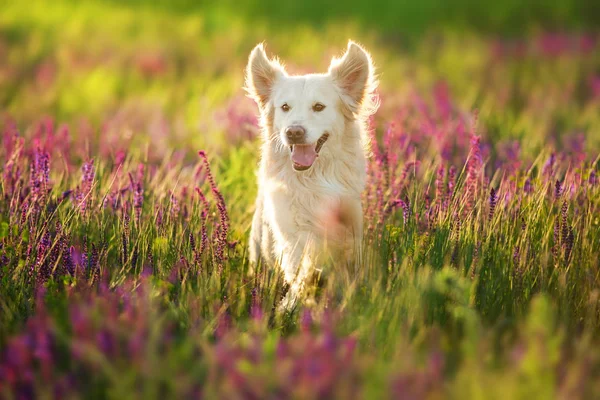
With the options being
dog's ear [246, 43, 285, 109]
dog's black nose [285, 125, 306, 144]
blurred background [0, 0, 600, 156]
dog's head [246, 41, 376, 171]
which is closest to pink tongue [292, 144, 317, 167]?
dog's head [246, 41, 376, 171]

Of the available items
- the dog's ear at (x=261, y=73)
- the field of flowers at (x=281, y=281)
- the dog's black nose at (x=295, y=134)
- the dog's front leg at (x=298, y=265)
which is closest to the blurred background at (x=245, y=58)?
the field of flowers at (x=281, y=281)

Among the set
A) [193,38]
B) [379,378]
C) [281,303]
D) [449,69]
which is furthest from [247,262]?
[193,38]

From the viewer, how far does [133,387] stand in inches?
99.3

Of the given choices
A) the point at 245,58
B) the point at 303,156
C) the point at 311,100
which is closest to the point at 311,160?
the point at 303,156

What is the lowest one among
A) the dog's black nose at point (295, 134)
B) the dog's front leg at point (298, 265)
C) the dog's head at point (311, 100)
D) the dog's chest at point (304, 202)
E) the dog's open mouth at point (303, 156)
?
the dog's front leg at point (298, 265)

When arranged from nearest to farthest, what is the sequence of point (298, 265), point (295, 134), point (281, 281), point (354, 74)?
point (281, 281) < point (298, 265) < point (295, 134) < point (354, 74)

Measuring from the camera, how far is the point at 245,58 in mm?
14117

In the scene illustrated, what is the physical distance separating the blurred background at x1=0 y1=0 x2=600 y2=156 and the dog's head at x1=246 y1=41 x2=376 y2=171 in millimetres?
1962

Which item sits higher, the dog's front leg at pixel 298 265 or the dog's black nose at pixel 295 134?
the dog's black nose at pixel 295 134

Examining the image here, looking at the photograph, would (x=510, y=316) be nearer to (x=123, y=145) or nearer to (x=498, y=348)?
(x=498, y=348)

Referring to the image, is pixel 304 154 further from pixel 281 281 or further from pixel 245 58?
pixel 245 58

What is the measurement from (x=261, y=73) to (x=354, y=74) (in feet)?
2.10

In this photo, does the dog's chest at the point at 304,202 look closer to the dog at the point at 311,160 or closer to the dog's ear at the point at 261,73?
the dog at the point at 311,160

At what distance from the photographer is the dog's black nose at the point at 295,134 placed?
15.1 ft
